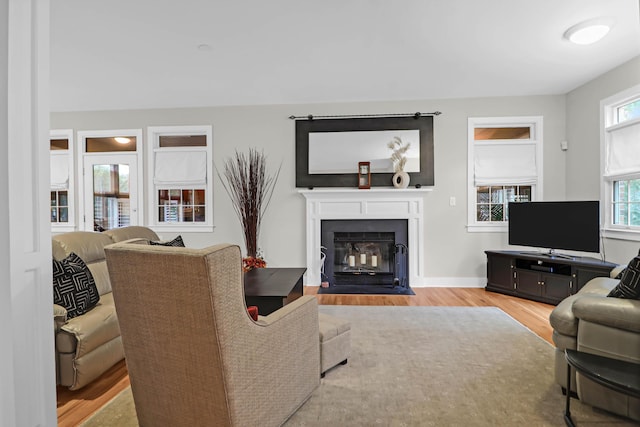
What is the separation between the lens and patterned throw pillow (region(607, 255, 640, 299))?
5.71 ft

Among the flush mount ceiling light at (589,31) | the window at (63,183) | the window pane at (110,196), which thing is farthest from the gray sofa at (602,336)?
the window at (63,183)

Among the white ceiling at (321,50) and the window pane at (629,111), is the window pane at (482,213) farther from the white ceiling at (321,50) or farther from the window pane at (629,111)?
the window pane at (629,111)

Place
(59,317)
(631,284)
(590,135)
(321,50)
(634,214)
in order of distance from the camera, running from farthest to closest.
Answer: (590,135)
(634,214)
(321,50)
(59,317)
(631,284)

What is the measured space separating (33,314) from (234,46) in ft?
8.80

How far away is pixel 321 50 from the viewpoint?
316 centimetres

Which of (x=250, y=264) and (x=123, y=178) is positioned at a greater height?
(x=123, y=178)

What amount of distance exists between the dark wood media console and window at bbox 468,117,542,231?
1.88 ft

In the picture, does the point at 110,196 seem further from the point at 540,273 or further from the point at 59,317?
the point at 540,273

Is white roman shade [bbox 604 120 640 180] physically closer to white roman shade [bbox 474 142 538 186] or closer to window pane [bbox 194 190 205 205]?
white roman shade [bbox 474 142 538 186]

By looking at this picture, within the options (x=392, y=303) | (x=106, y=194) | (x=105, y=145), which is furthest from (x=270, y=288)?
(x=105, y=145)

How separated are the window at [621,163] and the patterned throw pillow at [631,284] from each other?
→ 7.01 feet

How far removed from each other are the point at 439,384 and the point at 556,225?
2.87 metres

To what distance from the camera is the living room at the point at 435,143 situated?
4355 millimetres

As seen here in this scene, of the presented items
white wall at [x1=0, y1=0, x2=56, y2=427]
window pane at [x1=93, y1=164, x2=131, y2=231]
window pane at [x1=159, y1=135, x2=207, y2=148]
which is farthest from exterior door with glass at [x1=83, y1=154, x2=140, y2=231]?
white wall at [x1=0, y1=0, x2=56, y2=427]
